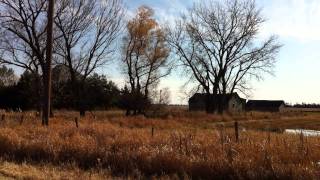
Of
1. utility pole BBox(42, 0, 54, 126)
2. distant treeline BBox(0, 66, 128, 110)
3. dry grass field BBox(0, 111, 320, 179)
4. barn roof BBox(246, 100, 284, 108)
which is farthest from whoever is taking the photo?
barn roof BBox(246, 100, 284, 108)

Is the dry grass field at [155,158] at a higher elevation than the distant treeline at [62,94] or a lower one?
lower

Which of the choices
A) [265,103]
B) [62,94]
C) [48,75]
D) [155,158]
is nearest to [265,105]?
[265,103]

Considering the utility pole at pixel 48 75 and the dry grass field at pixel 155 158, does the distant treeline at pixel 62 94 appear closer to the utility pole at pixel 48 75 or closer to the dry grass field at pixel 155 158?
the utility pole at pixel 48 75

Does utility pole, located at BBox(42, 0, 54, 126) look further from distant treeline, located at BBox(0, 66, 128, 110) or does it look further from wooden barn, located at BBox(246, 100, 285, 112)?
wooden barn, located at BBox(246, 100, 285, 112)

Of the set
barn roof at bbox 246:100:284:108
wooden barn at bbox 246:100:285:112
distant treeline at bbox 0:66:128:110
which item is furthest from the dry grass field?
barn roof at bbox 246:100:284:108

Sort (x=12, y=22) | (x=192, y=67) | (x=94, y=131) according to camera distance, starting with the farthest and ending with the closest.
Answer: (x=192, y=67) → (x=12, y=22) → (x=94, y=131)

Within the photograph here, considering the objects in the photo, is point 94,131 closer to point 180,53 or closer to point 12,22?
point 12,22

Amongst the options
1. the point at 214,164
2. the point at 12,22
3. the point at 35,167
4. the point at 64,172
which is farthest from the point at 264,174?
the point at 12,22

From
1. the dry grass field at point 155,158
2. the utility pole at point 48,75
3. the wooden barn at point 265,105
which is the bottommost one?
the dry grass field at point 155,158

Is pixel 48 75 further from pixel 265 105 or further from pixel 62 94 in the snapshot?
pixel 265 105

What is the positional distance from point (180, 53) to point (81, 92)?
21144 mm

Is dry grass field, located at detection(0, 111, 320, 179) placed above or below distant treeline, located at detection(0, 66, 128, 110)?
below

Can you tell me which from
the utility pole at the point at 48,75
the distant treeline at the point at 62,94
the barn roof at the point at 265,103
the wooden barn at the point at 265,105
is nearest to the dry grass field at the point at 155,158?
the utility pole at the point at 48,75

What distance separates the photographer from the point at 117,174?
1315 cm
